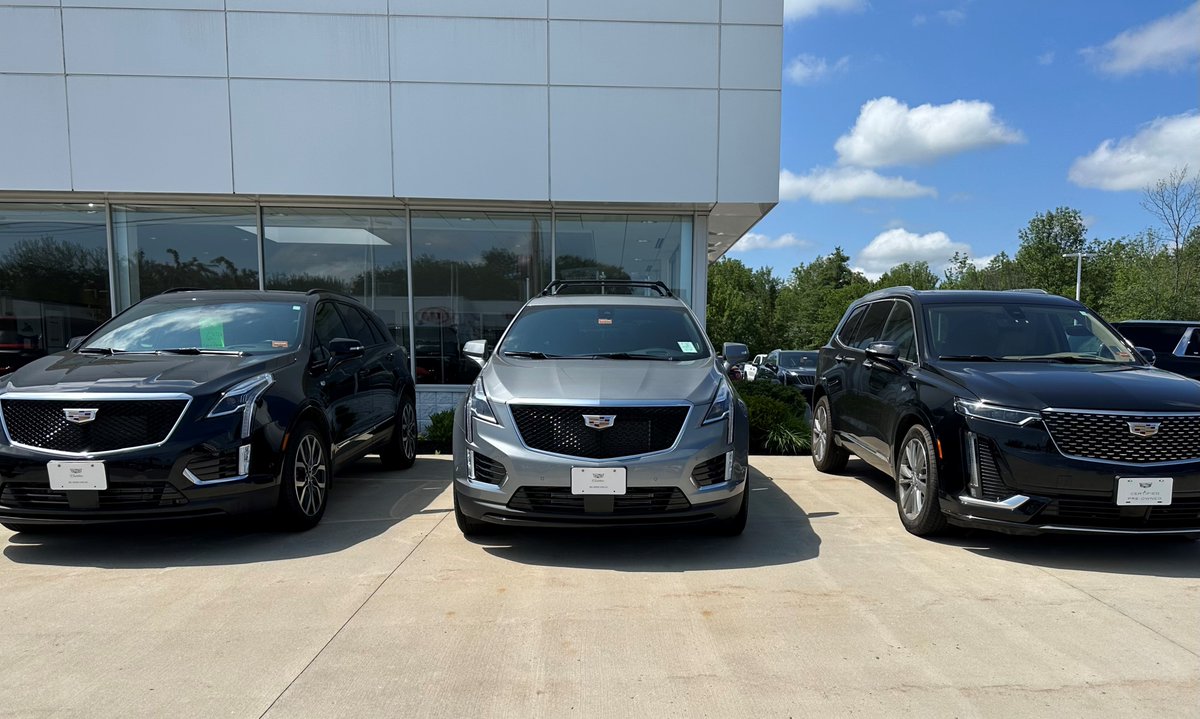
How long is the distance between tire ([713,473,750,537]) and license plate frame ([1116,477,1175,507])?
2.16 metres

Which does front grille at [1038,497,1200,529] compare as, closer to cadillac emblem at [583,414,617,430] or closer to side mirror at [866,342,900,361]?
side mirror at [866,342,900,361]

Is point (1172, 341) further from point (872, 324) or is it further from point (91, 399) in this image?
point (91, 399)

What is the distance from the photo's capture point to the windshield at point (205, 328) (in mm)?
5172

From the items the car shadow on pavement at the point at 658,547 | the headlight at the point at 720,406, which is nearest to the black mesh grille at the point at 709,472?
the headlight at the point at 720,406

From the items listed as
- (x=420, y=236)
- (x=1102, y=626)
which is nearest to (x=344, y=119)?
(x=420, y=236)

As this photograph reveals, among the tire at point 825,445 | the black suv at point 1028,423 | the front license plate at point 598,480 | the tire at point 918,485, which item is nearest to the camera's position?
the front license plate at point 598,480

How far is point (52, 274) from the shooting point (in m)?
10.5

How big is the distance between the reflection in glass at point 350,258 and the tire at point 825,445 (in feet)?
21.2

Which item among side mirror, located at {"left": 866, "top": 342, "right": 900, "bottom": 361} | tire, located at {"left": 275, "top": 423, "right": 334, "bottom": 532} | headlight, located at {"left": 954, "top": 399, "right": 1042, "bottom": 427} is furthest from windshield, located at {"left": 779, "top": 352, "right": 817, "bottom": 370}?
tire, located at {"left": 275, "top": 423, "right": 334, "bottom": 532}

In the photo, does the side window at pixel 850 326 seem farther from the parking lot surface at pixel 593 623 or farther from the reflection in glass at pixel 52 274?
the reflection in glass at pixel 52 274

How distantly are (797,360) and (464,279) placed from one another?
535 inches

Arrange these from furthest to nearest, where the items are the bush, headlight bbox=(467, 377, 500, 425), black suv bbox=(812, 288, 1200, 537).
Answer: the bush
headlight bbox=(467, 377, 500, 425)
black suv bbox=(812, 288, 1200, 537)

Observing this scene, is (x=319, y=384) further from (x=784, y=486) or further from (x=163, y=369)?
(x=784, y=486)

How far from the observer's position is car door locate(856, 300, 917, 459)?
17.1 feet
